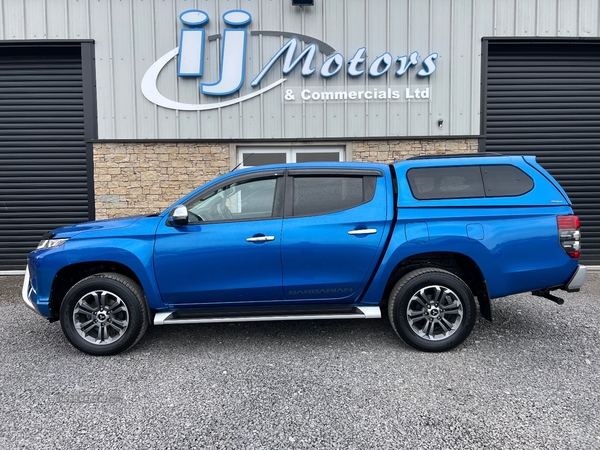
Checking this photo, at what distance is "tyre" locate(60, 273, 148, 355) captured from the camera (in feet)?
12.0

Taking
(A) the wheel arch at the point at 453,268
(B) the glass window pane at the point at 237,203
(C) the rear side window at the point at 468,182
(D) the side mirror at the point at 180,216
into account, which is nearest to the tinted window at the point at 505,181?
(C) the rear side window at the point at 468,182

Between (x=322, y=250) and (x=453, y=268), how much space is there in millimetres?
1324

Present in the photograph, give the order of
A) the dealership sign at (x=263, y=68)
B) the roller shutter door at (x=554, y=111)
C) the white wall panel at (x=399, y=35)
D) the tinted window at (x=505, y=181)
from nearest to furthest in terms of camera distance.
Answer: 1. the tinted window at (x=505, y=181)
2. the dealership sign at (x=263, y=68)
3. the white wall panel at (x=399, y=35)
4. the roller shutter door at (x=554, y=111)

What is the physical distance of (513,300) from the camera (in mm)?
5410

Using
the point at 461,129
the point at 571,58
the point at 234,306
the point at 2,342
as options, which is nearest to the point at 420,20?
the point at 461,129

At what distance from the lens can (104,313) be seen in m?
3.70

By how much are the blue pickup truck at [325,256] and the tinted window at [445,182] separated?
0.01 meters

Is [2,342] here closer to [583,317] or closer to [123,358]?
[123,358]

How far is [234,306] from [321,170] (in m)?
1.52

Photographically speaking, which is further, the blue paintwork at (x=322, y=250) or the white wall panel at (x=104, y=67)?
the white wall panel at (x=104, y=67)

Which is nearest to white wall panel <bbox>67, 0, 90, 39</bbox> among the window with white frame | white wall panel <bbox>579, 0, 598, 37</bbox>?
the window with white frame

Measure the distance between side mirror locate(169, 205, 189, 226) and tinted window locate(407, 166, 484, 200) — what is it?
2074 millimetres

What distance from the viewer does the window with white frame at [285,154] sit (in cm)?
757

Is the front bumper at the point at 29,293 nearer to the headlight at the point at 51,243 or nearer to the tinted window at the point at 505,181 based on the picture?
the headlight at the point at 51,243
